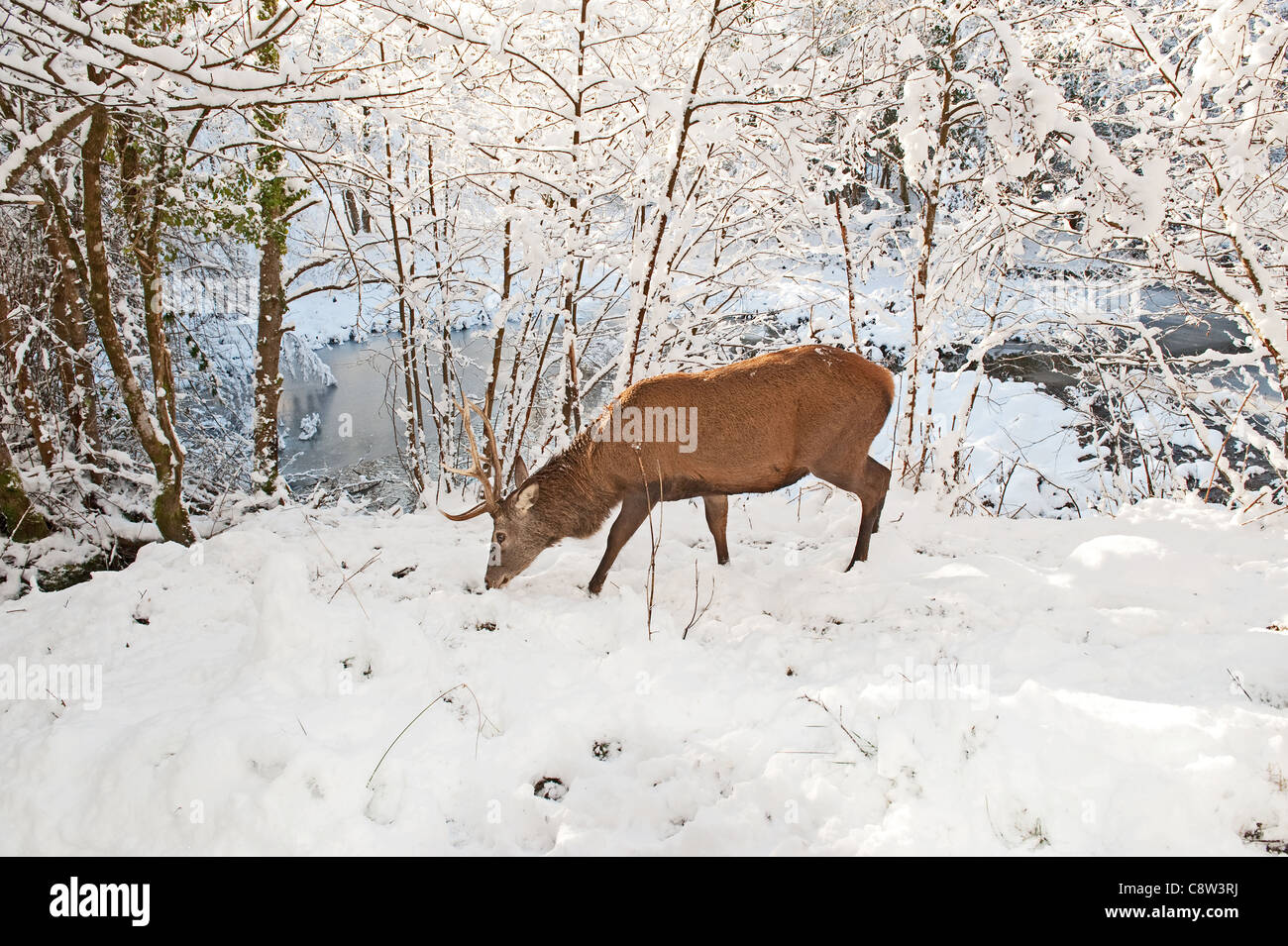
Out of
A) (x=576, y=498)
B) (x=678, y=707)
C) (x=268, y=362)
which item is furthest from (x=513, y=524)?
(x=268, y=362)

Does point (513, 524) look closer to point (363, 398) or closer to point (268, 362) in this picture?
point (268, 362)

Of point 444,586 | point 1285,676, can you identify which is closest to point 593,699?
point 444,586

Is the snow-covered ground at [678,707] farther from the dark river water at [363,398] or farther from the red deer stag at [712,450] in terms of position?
the dark river water at [363,398]

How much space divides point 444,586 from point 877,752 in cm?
275

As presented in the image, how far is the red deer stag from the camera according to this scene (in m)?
4.23

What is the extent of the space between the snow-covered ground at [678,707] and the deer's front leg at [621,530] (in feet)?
0.42

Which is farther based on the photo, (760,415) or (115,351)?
(115,351)

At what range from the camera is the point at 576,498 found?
183 inches

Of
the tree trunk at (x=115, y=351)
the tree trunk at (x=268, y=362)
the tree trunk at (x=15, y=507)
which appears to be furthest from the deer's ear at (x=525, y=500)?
the tree trunk at (x=268, y=362)

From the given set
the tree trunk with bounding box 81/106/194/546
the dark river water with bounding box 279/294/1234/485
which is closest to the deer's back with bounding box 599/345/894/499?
the tree trunk with bounding box 81/106/194/546

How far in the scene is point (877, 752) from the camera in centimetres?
248

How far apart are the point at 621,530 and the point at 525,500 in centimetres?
70
